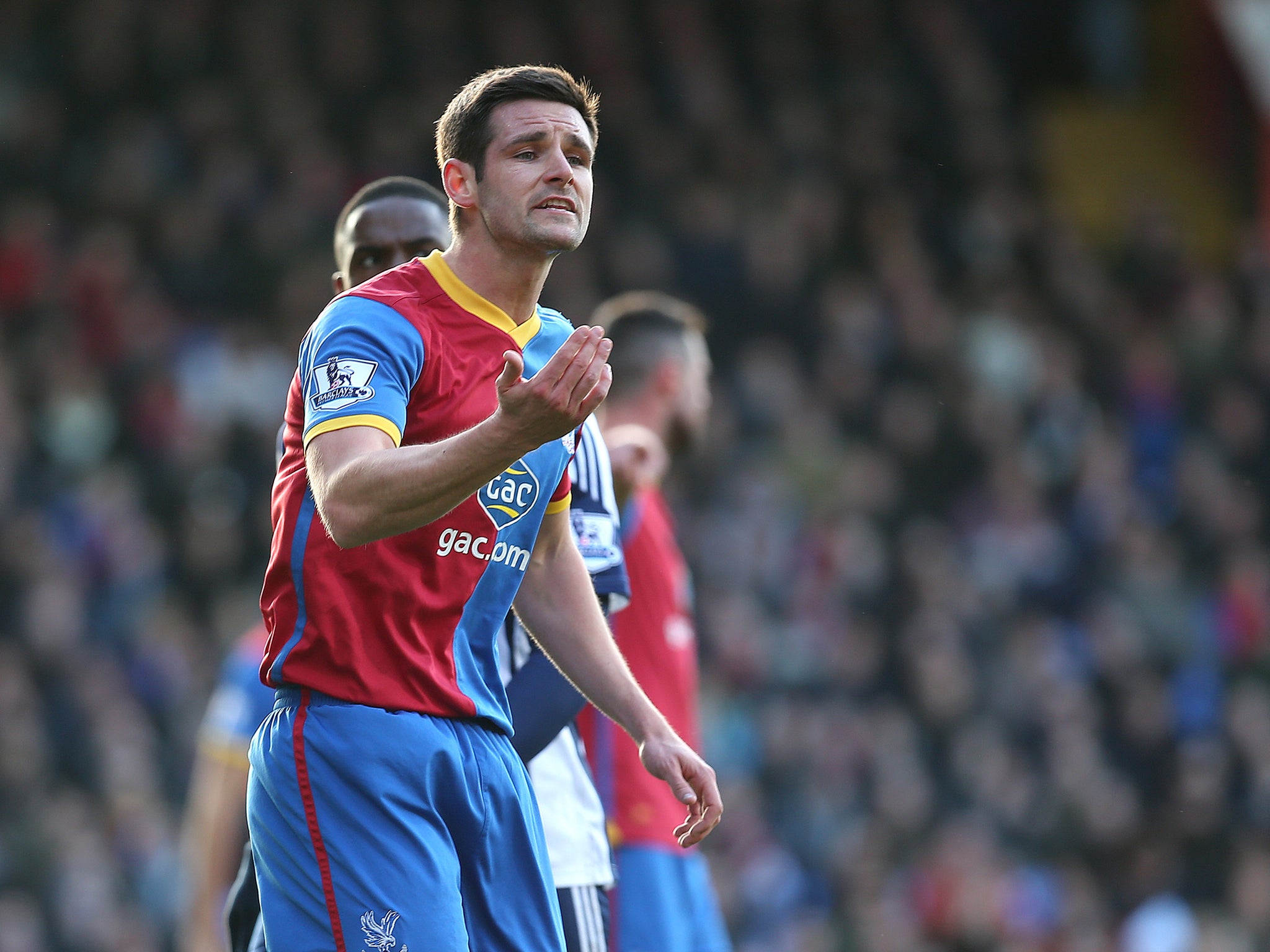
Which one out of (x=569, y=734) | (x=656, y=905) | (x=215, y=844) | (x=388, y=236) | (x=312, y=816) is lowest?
(x=656, y=905)

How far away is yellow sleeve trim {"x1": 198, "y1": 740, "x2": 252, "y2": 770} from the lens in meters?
6.49

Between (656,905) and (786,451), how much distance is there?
10013mm

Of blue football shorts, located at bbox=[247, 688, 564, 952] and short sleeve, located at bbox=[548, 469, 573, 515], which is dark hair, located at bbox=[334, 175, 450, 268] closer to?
short sleeve, located at bbox=[548, 469, 573, 515]

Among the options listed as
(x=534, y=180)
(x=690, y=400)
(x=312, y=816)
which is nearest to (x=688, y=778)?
(x=312, y=816)

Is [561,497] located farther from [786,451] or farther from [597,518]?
[786,451]

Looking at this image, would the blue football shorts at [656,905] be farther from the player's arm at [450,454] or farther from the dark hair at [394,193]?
Answer: the player's arm at [450,454]

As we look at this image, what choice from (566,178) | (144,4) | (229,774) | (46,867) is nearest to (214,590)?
(46,867)

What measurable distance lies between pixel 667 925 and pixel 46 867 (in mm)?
6529

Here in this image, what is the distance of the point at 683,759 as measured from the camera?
3.68 metres

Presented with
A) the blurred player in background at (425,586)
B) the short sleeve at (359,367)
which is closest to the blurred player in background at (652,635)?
the blurred player in background at (425,586)

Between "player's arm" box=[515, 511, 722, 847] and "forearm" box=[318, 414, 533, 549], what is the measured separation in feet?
2.64

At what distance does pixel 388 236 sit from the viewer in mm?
4805

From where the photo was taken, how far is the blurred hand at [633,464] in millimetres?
4918

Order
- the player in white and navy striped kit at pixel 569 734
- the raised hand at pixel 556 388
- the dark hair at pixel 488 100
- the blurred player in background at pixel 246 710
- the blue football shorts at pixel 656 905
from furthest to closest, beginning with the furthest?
the blue football shorts at pixel 656 905, the blurred player in background at pixel 246 710, the player in white and navy striped kit at pixel 569 734, the dark hair at pixel 488 100, the raised hand at pixel 556 388
